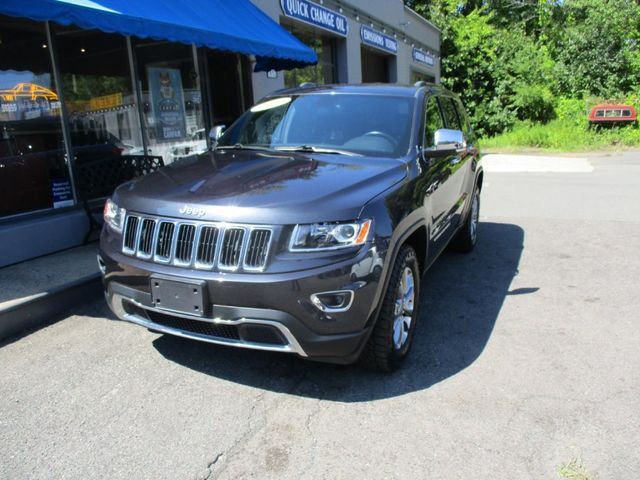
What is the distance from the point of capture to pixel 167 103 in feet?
28.8

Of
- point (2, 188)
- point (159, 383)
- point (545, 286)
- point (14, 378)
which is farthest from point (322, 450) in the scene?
point (2, 188)

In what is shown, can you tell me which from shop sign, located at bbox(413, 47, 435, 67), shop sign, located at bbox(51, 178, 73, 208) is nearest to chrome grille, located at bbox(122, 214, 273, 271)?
shop sign, located at bbox(51, 178, 73, 208)

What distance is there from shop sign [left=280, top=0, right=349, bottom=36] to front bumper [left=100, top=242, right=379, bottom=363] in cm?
904

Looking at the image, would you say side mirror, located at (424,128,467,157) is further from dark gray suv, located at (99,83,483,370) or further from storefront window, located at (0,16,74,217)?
storefront window, located at (0,16,74,217)

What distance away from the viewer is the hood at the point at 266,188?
2975 mm

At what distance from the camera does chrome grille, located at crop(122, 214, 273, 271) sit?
2.94 meters

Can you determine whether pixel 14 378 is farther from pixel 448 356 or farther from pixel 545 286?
pixel 545 286

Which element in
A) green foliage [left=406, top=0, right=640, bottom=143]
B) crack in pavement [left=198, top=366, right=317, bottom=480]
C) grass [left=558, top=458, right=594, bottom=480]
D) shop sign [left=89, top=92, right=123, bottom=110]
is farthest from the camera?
green foliage [left=406, top=0, right=640, bottom=143]

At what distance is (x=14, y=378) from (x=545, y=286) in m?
4.41

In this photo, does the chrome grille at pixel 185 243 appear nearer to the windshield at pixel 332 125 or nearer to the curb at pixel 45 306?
the windshield at pixel 332 125

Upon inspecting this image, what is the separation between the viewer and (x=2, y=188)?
6.04 metres

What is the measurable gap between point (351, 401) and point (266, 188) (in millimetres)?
1333

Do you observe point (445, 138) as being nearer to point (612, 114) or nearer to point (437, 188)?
point (437, 188)

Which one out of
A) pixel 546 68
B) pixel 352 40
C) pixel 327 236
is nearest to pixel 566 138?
pixel 546 68
